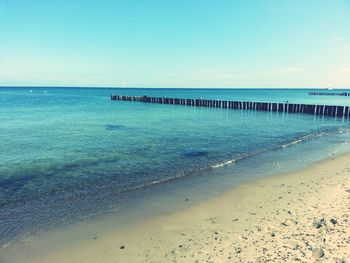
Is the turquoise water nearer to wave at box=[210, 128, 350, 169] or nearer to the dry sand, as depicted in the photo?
wave at box=[210, 128, 350, 169]

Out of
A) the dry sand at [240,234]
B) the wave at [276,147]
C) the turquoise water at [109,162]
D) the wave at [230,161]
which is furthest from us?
the wave at [276,147]

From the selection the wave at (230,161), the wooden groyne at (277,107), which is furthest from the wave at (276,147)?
the wooden groyne at (277,107)

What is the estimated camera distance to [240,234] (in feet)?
22.4

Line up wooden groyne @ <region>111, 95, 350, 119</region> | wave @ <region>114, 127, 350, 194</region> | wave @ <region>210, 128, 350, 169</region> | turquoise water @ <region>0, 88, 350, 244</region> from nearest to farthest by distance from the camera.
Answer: turquoise water @ <region>0, 88, 350, 244</region>, wave @ <region>114, 127, 350, 194</region>, wave @ <region>210, 128, 350, 169</region>, wooden groyne @ <region>111, 95, 350, 119</region>

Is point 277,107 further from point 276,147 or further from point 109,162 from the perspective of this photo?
point 109,162

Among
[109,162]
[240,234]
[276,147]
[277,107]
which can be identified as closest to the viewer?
[240,234]

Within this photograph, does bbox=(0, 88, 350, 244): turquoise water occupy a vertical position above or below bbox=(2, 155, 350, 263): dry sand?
below

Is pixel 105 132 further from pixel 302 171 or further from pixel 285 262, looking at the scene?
pixel 285 262

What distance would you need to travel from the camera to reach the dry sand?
5926 millimetres

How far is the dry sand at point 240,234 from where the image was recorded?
593 centimetres

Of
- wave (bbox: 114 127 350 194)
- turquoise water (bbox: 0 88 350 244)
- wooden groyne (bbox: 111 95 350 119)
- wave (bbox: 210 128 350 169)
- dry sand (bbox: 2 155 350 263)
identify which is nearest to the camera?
dry sand (bbox: 2 155 350 263)

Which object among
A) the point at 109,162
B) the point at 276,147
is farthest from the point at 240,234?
the point at 276,147

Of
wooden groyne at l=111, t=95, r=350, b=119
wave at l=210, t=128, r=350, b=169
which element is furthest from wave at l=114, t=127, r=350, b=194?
wooden groyne at l=111, t=95, r=350, b=119

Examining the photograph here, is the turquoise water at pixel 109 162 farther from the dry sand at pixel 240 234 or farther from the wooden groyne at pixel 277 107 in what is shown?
the wooden groyne at pixel 277 107
